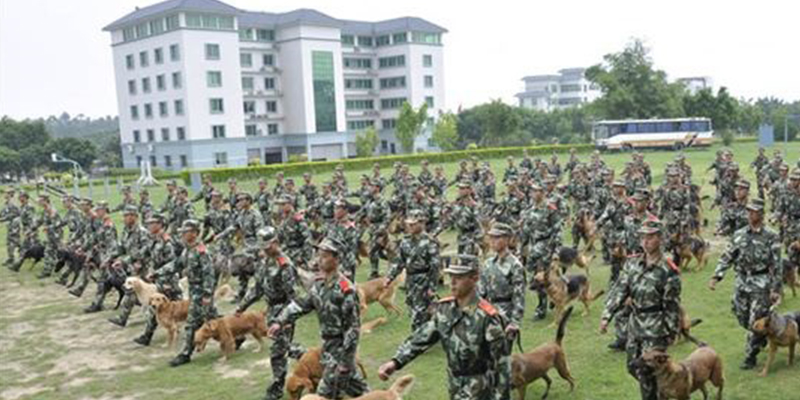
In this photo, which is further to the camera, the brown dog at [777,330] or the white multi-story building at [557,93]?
the white multi-story building at [557,93]

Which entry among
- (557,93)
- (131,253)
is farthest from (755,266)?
(557,93)

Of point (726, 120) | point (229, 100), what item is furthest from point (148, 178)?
point (726, 120)

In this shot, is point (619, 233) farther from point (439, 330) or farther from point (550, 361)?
point (439, 330)

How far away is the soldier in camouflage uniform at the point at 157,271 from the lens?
1134cm

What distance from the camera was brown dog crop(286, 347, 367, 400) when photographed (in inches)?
296

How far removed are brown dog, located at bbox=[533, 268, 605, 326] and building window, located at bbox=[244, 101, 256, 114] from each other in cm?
6180

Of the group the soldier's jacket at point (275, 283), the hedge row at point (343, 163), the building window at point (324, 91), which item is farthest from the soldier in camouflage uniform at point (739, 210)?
the building window at point (324, 91)

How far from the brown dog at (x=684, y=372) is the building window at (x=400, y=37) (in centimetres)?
7349

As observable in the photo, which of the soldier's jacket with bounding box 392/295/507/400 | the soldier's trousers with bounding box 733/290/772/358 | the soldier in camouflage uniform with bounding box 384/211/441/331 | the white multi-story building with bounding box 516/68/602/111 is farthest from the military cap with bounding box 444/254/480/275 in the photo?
the white multi-story building with bounding box 516/68/602/111

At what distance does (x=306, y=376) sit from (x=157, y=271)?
4610 millimetres

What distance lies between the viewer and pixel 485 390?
523 centimetres

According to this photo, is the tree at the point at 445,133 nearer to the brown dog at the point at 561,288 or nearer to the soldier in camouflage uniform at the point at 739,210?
the soldier in camouflage uniform at the point at 739,210

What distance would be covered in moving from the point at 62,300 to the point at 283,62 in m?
58.4

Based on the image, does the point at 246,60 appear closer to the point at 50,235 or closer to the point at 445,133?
the point at 445,133
